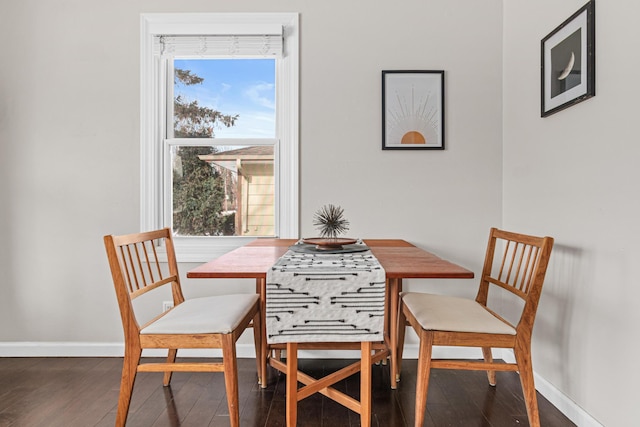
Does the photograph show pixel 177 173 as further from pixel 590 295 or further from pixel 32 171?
pixel 590 295

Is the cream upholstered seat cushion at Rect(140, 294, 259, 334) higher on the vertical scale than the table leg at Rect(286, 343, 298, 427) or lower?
higher

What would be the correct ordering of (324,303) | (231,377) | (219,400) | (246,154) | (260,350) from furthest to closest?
(246,154) < (260,350) < (219,400) < (231,377) < (324,303)

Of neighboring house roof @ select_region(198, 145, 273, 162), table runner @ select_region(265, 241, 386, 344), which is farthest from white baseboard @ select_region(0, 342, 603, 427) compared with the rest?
neighboring house roof @ select_region(198, 145, 273, 162)

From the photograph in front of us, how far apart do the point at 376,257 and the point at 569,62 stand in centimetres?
125

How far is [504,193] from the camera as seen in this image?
238 centimetres

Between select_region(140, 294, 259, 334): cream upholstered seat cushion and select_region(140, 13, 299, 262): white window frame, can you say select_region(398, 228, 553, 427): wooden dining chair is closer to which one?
select_region(140, 294, 259, 334): cream upholstered seat cushion

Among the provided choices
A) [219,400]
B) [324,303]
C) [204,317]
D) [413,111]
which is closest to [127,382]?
[204,317]

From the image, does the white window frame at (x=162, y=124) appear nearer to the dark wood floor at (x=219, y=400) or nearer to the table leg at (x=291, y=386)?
the dark wood floor at (x=219, y=400)

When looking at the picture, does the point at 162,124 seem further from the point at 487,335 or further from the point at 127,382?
the point at 487,335

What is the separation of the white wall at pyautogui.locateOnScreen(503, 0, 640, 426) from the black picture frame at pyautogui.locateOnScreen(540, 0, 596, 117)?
30mm

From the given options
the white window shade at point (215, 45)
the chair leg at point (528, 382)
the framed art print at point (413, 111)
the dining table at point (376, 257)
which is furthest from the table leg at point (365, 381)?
the white window shade at point (215, 45)

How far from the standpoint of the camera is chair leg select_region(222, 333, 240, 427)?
57.8 inches

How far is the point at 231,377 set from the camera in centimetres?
147

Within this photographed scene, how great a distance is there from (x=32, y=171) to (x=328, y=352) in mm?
2206
